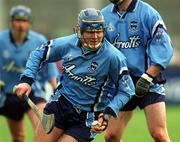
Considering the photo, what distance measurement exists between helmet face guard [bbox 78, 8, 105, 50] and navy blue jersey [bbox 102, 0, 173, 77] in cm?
90

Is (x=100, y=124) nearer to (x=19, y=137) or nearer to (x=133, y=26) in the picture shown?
(x=133, y=26)

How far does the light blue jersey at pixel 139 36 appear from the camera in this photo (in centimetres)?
970

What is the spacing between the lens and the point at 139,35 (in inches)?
388

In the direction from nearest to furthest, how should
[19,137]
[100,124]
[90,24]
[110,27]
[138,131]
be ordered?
[100,124], [90,24], [110,27], [19,137], [138,131]

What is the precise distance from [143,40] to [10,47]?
3578 millimetres

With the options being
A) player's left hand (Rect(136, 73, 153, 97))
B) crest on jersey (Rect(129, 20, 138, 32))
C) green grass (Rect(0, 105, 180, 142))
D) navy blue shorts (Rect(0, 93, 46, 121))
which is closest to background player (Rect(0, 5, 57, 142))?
navy blue shorts (Rect(0, 93, 46, 121))

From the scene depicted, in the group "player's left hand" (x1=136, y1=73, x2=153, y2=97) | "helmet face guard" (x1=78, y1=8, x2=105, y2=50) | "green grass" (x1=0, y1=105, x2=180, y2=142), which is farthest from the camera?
"green grass" (x1=0, y1=105, x2=180, y2=142)

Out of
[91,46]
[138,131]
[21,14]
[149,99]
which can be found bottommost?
[138,131]

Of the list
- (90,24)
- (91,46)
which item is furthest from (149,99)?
(90,24)

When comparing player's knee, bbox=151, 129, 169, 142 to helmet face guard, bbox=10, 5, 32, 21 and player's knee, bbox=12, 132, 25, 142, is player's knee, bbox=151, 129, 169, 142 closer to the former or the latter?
player's knee, bbox=12, 132, 25, 142

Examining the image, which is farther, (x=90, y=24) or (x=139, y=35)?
(x=139, y=35)

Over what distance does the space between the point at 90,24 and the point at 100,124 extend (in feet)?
3.50

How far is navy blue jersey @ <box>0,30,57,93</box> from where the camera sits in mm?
12790

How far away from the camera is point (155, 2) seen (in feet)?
103
